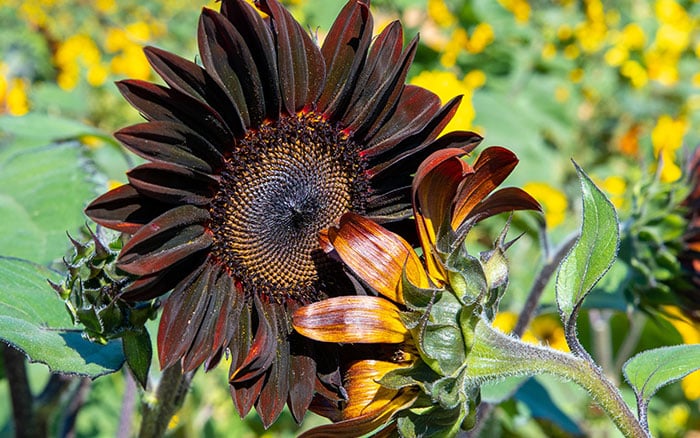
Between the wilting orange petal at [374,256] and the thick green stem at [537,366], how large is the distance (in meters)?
0.06

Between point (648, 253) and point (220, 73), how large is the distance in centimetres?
64

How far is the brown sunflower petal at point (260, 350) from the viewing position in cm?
55

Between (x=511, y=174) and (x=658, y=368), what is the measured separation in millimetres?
826

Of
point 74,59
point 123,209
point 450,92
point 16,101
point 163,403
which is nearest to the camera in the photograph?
point 123,209

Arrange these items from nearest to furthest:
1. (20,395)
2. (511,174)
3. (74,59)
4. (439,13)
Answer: (20,395) < (511,174) < (439,13) < (74,59)

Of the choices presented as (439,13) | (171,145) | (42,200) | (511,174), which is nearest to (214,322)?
(171,145)

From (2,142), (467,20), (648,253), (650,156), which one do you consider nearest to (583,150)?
(467,20)

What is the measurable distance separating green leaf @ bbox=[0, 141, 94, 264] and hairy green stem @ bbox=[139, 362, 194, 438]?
186 millimetres

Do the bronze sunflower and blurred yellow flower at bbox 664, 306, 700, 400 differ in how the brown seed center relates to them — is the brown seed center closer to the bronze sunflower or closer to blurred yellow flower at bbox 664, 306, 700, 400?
the bronze sunflower

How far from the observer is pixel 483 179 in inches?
23.4

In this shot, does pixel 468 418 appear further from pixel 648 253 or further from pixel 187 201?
pixel 648 253

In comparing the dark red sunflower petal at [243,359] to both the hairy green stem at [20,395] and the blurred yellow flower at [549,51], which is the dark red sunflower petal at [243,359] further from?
the blurred yellow flower at [549,51]

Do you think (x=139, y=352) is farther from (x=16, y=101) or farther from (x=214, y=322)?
(x=16, y=101)

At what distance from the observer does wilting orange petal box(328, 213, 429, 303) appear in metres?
0.56
